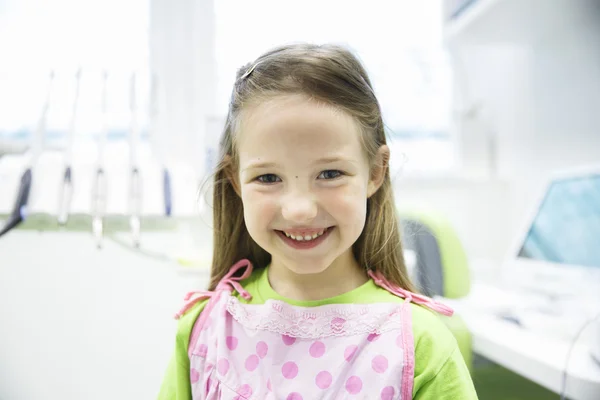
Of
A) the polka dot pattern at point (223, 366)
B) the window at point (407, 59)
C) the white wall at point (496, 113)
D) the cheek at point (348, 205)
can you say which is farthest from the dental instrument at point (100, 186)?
the window at point (407, 59)

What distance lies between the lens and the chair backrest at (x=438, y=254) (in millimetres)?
726

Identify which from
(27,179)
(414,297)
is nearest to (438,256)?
(414,297)

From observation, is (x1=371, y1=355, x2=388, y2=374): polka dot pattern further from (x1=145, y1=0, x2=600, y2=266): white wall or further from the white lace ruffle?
(x1=145, y1=0, x2=600, y2=266): white wall

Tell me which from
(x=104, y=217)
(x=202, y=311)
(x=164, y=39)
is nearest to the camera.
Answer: (x=202, y=311)

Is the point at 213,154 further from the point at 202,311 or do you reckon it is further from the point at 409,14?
the point at 409,14

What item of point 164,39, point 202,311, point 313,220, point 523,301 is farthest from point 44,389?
point 523,301

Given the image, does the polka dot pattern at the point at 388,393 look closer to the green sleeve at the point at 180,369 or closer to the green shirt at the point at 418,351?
the green shirt at the point at 418,351

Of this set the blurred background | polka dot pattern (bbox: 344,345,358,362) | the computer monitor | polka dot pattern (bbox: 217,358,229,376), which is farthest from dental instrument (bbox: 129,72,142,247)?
the computer monitor

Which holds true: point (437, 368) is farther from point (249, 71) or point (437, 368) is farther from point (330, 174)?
point (249, 71)

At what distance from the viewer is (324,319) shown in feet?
1.60

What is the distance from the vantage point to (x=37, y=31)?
2.33ft

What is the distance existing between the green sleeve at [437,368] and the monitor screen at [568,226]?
50 cm

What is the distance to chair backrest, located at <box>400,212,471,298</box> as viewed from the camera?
28.6 inches

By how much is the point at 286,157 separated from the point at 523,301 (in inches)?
24.8
